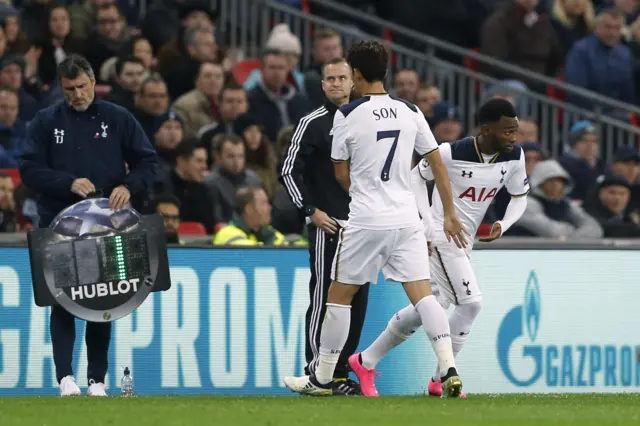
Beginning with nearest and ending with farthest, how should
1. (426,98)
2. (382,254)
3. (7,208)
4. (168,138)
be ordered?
(382,254) → (7,208) → (168,138) → (426,98)

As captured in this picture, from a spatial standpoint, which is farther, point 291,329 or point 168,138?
point 168,138

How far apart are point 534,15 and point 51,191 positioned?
1019 centimetres

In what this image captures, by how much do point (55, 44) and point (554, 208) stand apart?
5519mm

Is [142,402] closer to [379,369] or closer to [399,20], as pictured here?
[379,369]

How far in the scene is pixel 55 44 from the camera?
53.8 ft

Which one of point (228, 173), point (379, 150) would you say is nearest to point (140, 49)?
point (228, 173)

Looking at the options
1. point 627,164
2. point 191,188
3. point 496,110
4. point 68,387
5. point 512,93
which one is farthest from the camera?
point 512,93

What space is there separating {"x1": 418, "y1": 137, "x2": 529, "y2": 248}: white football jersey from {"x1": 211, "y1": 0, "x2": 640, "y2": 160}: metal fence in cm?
755

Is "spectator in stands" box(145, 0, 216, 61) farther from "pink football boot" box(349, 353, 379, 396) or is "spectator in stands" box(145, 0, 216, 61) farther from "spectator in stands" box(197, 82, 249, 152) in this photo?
"pink football boot" box(349, 353, 379, 396)

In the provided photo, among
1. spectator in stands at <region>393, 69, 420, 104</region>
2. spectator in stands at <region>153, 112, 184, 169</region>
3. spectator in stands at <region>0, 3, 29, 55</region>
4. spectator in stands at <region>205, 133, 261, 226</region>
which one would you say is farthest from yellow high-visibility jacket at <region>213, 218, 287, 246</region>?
spectator in stands at <region>0, 3, 29, 55</region>

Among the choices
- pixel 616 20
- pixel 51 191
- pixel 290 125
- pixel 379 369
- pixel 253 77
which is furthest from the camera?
pixel 616 20

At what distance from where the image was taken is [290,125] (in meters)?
16.3

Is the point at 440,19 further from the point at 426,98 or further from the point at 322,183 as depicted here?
the point at 322,183

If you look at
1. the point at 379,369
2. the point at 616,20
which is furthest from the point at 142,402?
the point at 616,20
